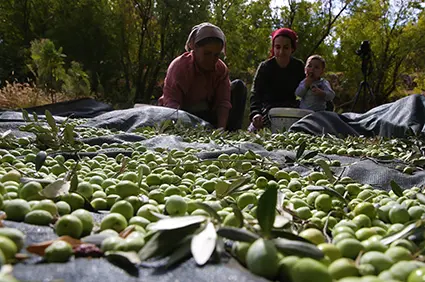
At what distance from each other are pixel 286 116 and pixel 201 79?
43.5 inches

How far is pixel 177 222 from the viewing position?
2.02 feet

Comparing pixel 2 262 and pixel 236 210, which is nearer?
pixel 2 262

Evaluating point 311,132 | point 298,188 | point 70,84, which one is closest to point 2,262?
point 298,188

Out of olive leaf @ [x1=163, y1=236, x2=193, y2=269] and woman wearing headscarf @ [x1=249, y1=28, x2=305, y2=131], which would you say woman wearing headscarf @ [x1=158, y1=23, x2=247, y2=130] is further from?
olive leaf @ [x1=163, y1=236, x2=193, y2=269]

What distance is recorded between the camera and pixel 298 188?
1264 millimetres

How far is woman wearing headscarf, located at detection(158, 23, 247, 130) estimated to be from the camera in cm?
466

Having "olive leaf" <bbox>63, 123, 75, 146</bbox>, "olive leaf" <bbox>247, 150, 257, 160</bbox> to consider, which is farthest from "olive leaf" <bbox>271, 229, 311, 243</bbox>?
"olive leaf" <bbox>63, 123, 75, 146</bbox>

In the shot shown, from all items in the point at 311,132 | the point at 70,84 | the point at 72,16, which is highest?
the point at 72,16

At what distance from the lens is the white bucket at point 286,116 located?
4.48m

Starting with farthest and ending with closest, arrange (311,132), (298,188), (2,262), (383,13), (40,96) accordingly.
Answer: (383,13) → (40,96) → (311,132) → (298,188) → (2,262)

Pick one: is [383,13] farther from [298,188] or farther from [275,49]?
[298,188]

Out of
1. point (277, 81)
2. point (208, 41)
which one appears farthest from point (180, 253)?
point (277, 81)

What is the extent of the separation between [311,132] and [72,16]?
8898mm

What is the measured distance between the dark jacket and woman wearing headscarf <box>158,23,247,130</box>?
2.55ft
